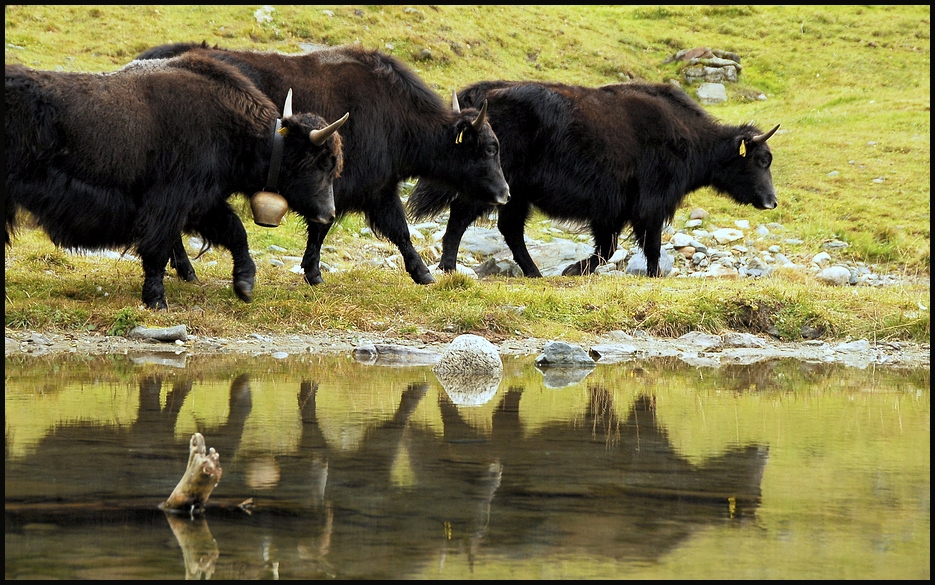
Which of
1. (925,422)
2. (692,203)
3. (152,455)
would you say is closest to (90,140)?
(152,455)

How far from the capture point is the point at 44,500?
3.35 metres

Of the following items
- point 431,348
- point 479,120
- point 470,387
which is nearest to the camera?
point 470,387

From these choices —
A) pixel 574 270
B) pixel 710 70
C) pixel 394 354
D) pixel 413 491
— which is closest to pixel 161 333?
pixel 394 354

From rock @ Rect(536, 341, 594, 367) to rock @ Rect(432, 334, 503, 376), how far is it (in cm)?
53

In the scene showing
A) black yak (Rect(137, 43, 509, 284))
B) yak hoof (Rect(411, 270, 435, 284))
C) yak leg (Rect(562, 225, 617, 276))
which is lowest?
yak leg (Rect(562, 225, 617, 276))

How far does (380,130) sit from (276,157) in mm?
1239

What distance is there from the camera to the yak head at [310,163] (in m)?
7.97

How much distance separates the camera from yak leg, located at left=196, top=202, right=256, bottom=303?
8031 millimetres

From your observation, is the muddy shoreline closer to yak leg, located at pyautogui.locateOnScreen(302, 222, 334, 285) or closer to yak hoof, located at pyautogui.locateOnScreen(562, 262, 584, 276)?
yak leg, located at pyautogui.locateOnScreen(302, 222, 334, 285)

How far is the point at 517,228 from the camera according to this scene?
11.3m

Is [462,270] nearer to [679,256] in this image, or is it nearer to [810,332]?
[679,256]

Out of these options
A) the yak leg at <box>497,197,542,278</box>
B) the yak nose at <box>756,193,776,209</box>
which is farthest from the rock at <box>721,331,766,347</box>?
the yak nose at <box>756,193,776,209</box>

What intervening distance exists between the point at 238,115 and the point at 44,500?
190 inches

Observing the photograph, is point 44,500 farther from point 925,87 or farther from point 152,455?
point 925,87
